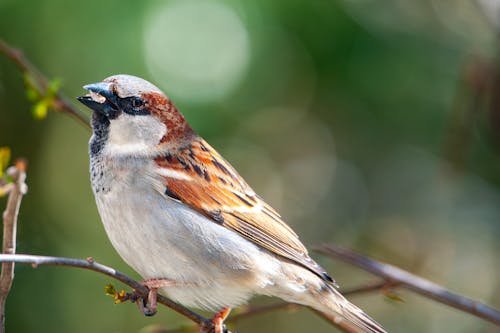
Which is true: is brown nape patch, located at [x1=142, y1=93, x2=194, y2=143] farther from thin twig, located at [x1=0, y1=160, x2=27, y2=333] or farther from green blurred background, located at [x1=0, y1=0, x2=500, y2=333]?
thin twig, located at [x1=0, y1=160, x2=27, y2=333]

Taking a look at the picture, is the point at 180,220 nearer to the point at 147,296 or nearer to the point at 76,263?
the point at 147,296

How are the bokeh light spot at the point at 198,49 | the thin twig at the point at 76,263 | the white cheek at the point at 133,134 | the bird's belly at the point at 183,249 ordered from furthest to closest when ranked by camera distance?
the bokeh light spot at the point at 198,49 < the white cheek at the point at 133,134 < the bird's belly at the point at 183,249 < the thin twig at the point at 76,263

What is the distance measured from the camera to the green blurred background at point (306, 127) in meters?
3.57

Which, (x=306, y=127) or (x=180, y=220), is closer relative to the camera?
(x=180, y=220)

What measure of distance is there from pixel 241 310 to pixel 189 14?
1362 millimetres

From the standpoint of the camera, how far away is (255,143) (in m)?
4.27

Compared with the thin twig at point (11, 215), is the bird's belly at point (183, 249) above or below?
above

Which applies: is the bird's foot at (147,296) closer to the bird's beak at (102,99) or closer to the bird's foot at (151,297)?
the bird's foot at (151,297)

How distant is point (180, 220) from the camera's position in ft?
9.47

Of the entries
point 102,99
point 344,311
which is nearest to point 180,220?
point 102,99

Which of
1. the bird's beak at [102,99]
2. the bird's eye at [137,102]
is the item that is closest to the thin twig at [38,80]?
the bird's beak at [102,99]

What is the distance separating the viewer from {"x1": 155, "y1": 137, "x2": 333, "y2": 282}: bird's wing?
3.01 m

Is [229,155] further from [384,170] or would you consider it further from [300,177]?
[384,170]

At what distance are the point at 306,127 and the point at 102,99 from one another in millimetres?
1915
